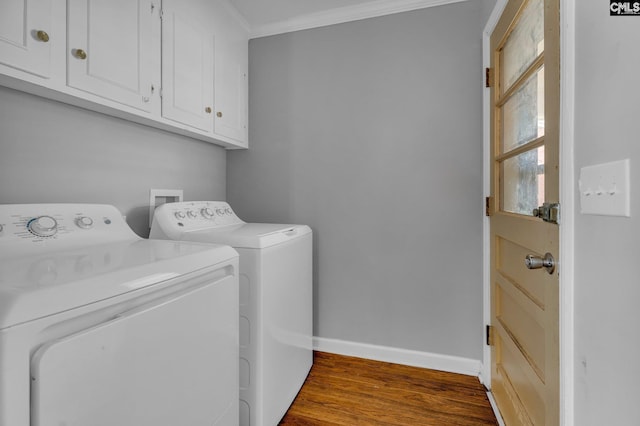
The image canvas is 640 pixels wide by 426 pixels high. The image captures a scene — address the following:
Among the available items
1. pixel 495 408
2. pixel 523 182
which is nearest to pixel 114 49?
pixel 523 182

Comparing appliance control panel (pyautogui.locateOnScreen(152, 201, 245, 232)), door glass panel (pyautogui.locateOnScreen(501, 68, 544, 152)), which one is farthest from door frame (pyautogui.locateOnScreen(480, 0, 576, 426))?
appliance control panel (pyautogui.locateOnScreen(152, 201, 245, 232))

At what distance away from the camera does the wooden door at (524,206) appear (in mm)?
957

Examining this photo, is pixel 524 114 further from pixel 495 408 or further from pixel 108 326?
pixel 108 326

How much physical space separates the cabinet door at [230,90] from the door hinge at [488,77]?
1650mm

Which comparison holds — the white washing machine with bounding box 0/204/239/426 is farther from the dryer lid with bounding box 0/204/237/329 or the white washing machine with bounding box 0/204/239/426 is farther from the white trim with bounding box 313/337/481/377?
the white trim with bounding box 313/337/481/377

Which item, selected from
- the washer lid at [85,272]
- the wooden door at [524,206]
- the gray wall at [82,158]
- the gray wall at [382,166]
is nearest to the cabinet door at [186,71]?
the gray wall at [82,158]

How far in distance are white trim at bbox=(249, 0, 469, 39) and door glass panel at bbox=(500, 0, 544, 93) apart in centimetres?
70

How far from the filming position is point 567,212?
85cm

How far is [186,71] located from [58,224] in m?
1.02
